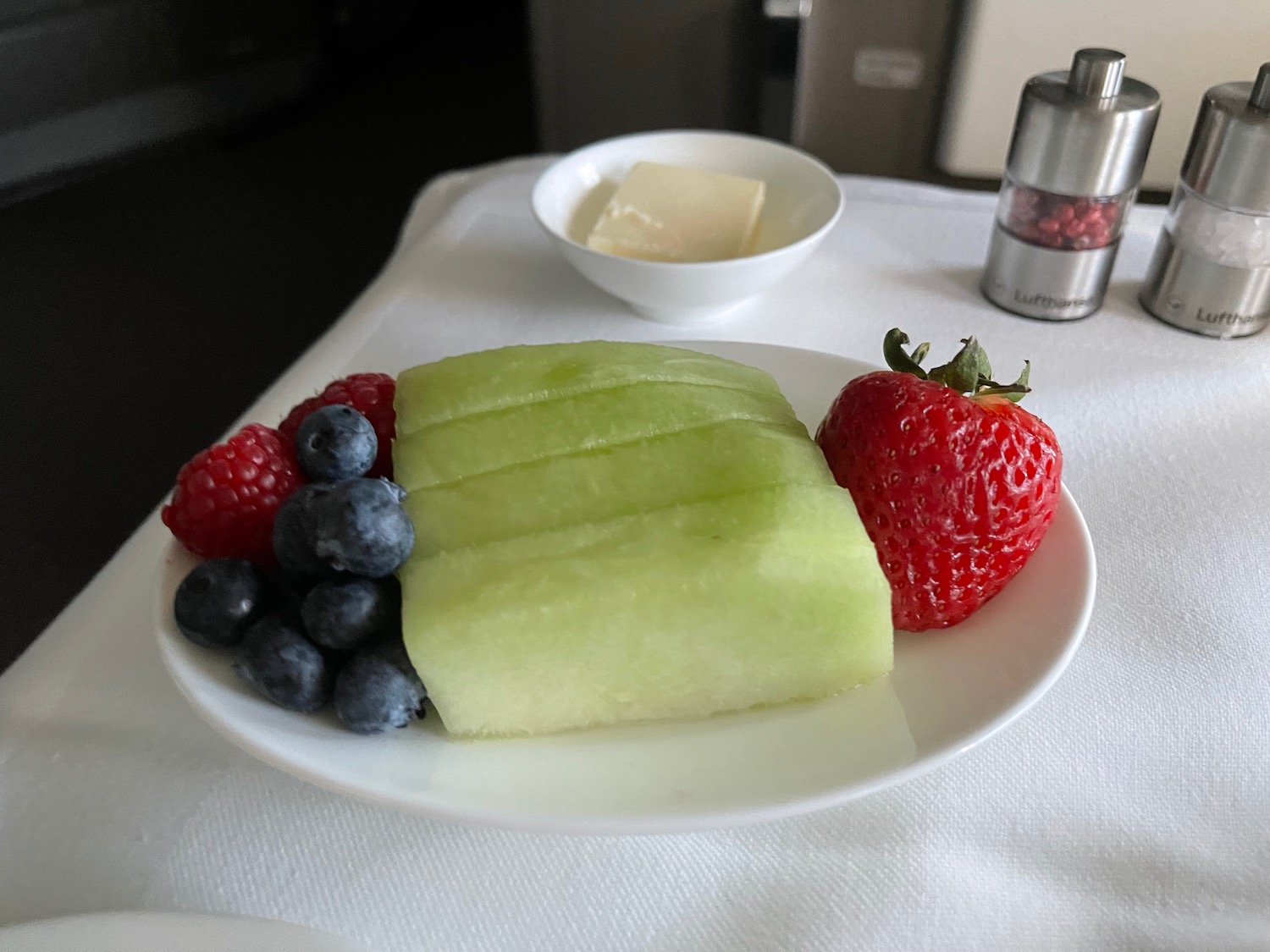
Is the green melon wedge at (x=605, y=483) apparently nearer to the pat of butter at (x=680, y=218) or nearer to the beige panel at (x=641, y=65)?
the pat of butter at (x=680, y=218)

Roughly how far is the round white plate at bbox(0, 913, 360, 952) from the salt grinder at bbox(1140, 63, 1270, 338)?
108 cm

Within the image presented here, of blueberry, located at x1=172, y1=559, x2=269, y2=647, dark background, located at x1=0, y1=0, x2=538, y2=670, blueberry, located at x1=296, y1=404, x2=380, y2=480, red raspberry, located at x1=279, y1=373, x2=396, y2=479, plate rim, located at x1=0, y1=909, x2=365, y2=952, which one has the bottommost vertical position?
dark background, located at x1=0, y1=0, x2=538, y2=670

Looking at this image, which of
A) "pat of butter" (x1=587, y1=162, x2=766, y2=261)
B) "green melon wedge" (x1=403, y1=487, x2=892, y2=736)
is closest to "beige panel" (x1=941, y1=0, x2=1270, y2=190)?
"pat of butter" (x1=587, y1=162, x2=766, y2=261)

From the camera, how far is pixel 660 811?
1.73ft

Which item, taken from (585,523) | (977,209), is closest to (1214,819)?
(585,523)

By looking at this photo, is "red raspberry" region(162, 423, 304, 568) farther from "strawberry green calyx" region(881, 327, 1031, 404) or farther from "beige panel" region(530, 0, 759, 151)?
"beige panel" region(530, 0, 759, 151)

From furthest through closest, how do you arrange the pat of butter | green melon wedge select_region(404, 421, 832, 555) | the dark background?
the dark background, the pat of butter, green melon wedge select_region(404, 421, 832, 555)

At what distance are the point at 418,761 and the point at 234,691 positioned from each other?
0.13 meters

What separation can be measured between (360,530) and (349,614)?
0.05 metres

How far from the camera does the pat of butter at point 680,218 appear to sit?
1072 mm

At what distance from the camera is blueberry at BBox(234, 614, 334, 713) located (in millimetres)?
564

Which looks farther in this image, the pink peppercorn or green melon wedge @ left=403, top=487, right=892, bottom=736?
the pink peppercorn

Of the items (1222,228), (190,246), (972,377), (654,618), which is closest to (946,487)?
(972,377)

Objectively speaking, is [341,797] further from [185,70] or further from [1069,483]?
[185,70]
